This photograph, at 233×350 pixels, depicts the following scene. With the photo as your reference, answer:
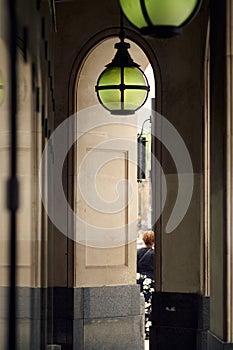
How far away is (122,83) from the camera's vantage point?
7668 millimetres

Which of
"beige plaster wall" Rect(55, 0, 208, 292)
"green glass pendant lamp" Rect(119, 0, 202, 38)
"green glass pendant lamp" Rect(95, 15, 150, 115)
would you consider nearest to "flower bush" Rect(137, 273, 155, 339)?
"beige plaster wall" Rect(55, 0, 208, 292)

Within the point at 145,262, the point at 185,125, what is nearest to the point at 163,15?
the point at 185,125

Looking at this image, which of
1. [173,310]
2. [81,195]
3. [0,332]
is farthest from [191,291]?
[0,332]

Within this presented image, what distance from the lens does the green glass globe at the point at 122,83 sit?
7.69m

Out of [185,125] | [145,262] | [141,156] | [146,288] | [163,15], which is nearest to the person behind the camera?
[163,15]

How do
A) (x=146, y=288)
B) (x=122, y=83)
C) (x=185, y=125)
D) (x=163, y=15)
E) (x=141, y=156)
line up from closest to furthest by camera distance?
(x=163, y=15)
(x=122, y=83)
(x=185, y=125)
(x=146, y=288)
(x=141, y=156)

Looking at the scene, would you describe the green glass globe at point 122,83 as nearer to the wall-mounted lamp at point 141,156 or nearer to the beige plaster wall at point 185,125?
the beige plaster wall at point 185,125

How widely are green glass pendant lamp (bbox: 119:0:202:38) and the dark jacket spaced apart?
7.83 metres

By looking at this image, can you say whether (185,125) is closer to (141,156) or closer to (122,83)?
(122,83)

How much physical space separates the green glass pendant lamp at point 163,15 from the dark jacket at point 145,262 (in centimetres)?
783

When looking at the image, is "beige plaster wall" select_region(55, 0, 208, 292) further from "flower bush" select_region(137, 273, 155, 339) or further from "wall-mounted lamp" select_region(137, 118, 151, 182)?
"wall-mounted lamp" select_region(137, 118, 151, 182)

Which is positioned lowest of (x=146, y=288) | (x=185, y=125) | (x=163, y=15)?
(x=146, y=288)

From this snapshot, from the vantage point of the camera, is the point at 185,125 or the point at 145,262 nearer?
the point at 185,125

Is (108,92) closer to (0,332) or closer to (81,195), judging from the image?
(81,195)
